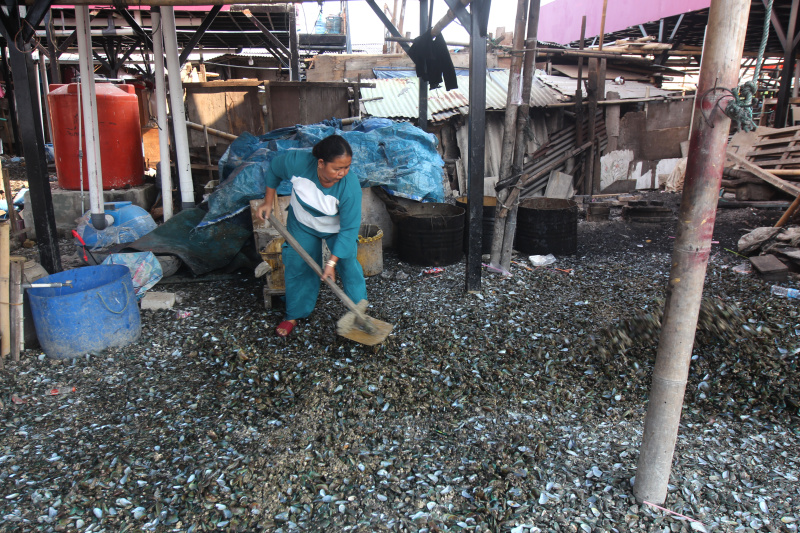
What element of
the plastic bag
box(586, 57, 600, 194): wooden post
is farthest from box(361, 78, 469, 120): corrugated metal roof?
the plastic bag

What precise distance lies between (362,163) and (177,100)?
2.74 metres

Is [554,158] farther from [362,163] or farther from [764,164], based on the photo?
[362,163]

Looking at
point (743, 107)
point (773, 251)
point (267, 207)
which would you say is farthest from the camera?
point (773, 251)

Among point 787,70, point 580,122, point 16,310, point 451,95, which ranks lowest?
point 16,310

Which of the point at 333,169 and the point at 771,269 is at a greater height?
the point at 333,169

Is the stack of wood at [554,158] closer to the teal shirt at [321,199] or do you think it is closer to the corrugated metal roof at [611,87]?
the corrugated metal roof at [611,87]

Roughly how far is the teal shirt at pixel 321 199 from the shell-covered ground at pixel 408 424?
0.92m

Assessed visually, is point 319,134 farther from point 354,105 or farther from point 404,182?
point 354,105

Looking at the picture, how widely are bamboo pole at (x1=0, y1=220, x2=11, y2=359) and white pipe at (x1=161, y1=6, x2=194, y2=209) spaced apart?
3.57m

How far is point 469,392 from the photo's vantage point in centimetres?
344

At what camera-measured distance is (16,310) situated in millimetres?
3719

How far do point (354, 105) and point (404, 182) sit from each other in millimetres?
3743

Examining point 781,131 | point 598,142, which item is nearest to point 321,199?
point 598,142

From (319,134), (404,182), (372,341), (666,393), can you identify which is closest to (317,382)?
(372,341)
